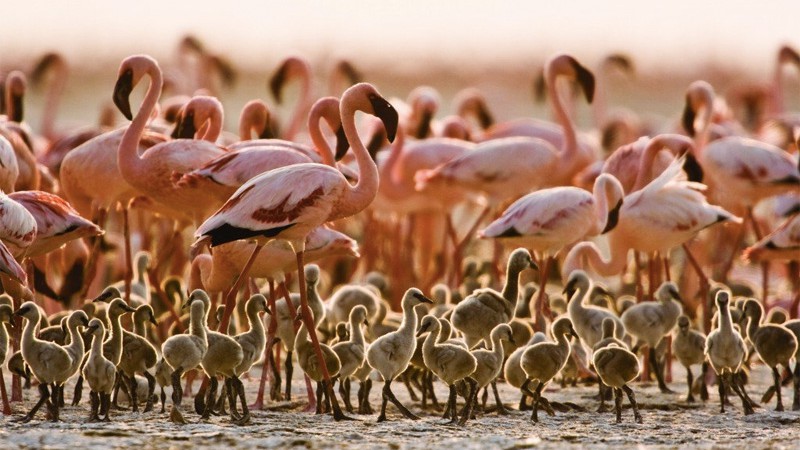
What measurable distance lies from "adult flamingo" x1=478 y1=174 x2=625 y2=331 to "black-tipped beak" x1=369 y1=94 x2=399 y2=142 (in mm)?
1473

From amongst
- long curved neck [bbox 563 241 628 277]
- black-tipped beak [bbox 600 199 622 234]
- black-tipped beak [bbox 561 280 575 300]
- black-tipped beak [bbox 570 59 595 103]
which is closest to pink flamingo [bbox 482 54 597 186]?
black-tipped beak [bbox 570 59 595 103]

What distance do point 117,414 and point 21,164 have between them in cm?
262

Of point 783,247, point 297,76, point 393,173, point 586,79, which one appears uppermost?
point 297,76

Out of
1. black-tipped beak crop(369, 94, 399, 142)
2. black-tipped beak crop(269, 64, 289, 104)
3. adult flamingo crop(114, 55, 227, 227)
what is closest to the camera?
black-tipped beak crop(369, 94, 399, 142)

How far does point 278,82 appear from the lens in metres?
13.1

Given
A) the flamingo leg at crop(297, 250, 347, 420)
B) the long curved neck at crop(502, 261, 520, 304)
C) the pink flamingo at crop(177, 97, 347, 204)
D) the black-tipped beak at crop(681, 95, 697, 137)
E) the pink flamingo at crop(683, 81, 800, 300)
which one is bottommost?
the flamingo leg at crop(297, 250, 347, 420)

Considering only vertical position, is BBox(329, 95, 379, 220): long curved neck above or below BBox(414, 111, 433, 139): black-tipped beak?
below

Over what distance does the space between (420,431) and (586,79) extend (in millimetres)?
5349

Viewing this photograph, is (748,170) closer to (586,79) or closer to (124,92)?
(586,79)

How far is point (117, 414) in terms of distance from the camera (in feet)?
24.6

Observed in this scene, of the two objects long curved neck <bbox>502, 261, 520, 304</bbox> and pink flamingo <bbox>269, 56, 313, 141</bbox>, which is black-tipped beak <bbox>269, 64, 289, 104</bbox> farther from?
long curved neck <bbox>502, 261, 520, 304</bbox>

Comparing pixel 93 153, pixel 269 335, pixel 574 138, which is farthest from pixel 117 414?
pixel 574 138

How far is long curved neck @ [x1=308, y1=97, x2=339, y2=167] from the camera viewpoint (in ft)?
29.4

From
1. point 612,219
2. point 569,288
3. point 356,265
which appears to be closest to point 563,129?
point 356,265
